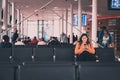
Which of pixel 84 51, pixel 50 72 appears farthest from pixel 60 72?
pixel 84 51

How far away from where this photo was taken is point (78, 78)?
4805 mm

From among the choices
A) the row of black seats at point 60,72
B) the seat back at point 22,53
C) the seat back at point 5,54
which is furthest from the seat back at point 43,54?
the row of black seats at point 60,72

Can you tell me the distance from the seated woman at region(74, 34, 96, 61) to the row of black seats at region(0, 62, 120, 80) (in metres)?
3.18

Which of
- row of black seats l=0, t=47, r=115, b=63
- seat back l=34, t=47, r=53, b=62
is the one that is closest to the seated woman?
row of black seats l=0, t=47, r=115, b=63

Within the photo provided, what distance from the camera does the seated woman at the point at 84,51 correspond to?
8.16 meters

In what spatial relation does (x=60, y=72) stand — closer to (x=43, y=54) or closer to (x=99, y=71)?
(x=99, y=71)

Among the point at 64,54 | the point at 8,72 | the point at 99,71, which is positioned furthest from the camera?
the point at 64,54

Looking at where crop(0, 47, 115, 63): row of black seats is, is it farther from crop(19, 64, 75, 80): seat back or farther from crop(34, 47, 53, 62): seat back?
crop(19, 64, 75, 80): seat back

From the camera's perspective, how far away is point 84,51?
327 inches

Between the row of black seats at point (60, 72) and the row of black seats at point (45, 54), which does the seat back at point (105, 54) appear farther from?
the row of black seats at point (60, 72)

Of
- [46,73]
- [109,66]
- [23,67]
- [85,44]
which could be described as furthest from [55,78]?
[85,44]

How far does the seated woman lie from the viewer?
321 inches

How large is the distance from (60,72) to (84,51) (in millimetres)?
3560

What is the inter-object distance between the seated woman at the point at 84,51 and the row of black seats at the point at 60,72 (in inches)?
125
